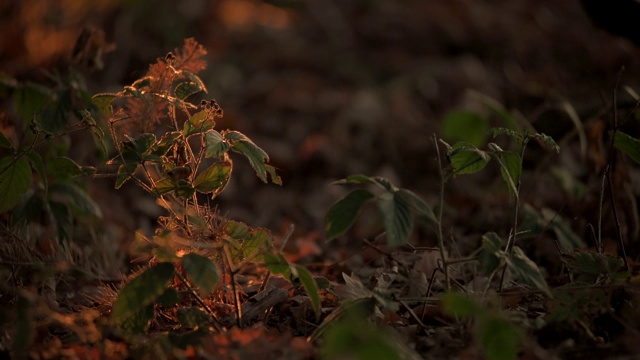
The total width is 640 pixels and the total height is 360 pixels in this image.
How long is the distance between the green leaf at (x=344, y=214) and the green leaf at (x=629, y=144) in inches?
27.4

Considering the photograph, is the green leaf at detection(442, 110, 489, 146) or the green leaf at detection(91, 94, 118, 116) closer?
the green leaf at detection(442, 110, 489, 146)

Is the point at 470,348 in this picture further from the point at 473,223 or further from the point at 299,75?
the point at 299,75

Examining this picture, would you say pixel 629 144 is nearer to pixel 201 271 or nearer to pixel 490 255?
pixel 490 255

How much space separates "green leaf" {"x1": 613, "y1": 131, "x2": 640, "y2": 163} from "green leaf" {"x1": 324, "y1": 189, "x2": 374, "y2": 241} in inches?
27.4

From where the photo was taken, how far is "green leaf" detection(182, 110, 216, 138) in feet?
4.79

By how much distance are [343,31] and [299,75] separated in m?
0.66

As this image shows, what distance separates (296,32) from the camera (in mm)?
4809

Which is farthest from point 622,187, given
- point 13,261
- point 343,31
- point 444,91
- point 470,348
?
point 343,31

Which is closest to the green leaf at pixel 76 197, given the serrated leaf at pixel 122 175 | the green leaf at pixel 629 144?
the serrated leaf at pixel 122 175

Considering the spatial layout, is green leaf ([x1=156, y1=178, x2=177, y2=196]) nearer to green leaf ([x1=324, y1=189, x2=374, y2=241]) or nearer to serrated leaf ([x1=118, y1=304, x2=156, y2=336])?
serrated leaf ([x1=118, y1=304, x2=156, y2=336])

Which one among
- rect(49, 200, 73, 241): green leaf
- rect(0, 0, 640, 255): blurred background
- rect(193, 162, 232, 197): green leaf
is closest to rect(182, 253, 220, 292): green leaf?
rect(193, 162, 232, 197): green leaf

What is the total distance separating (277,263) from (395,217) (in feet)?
0.92

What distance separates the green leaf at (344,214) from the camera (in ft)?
4.20

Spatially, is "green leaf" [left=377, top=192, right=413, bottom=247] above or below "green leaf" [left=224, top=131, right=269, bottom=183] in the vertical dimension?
below
